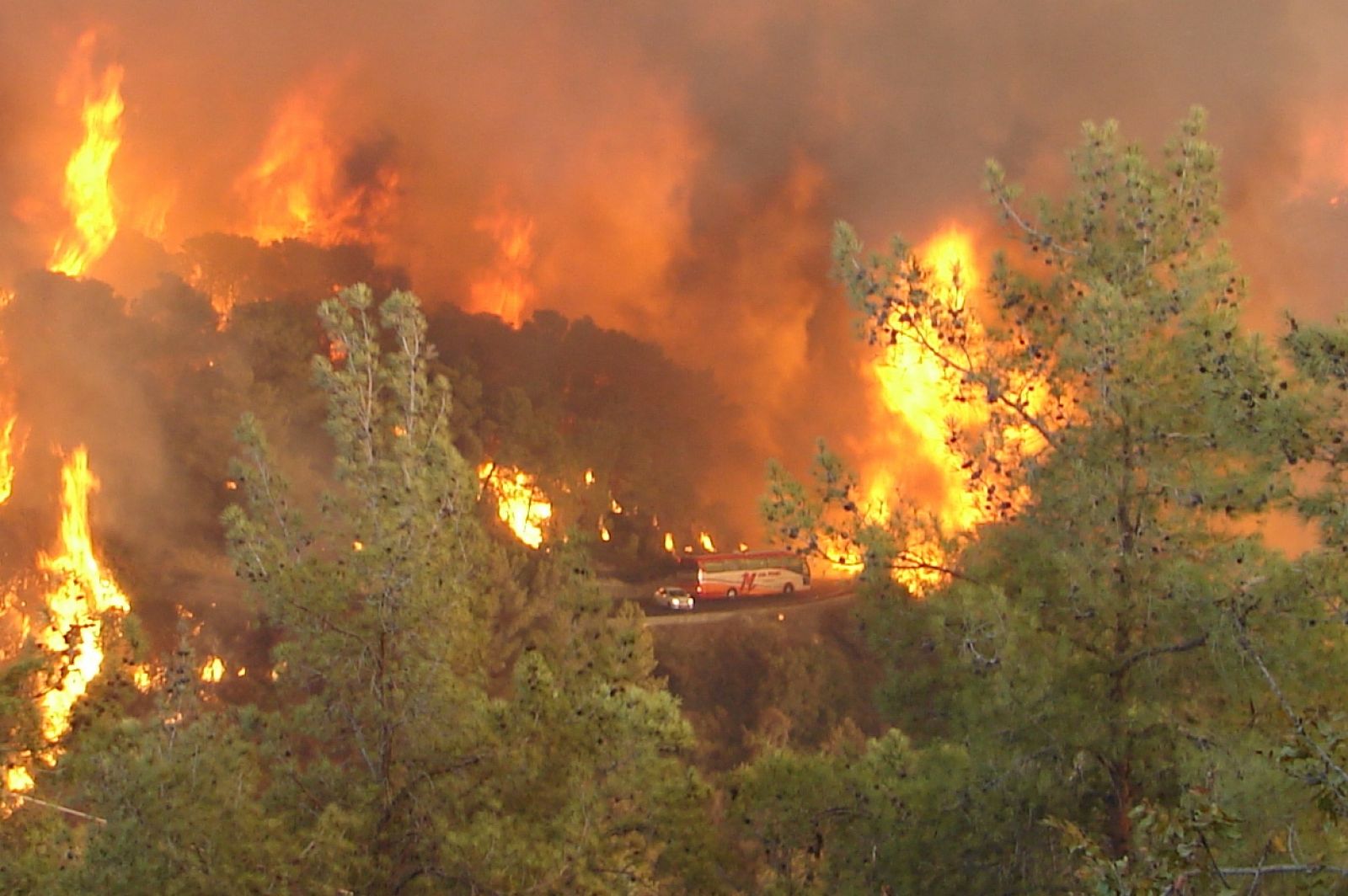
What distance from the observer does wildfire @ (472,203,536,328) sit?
51.8m

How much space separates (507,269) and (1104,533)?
1718 inches

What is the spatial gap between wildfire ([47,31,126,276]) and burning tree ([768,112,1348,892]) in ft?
139

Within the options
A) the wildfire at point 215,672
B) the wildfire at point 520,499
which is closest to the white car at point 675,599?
the wildfire at point 520,499

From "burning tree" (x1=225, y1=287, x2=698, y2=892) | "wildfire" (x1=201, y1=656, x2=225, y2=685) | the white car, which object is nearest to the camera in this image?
"burning tree" (x1=225, y1=287, x2=698, y2=892)

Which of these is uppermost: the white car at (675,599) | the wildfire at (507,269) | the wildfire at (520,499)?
the wildfire at (507,269)

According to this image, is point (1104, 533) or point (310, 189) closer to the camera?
point (1104, 533)

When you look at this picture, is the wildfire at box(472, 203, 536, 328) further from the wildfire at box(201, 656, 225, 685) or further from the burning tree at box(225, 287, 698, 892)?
the burning tree at box(225, 287, 698, 892)

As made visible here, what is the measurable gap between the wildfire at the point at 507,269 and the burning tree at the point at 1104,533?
4085cm

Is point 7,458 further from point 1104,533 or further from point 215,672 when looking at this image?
point 1104,533

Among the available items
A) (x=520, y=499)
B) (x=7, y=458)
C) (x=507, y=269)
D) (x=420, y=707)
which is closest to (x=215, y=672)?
(x=7, y=458)

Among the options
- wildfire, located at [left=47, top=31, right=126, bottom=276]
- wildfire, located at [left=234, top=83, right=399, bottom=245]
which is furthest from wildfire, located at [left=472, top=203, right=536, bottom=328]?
wildfire, located at [left=47, top=31, right=126, bottom=276]

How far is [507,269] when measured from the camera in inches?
2052

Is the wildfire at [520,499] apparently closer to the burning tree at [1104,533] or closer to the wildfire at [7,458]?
the wildfire at [7,458]

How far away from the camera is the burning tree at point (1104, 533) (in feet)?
29.3
